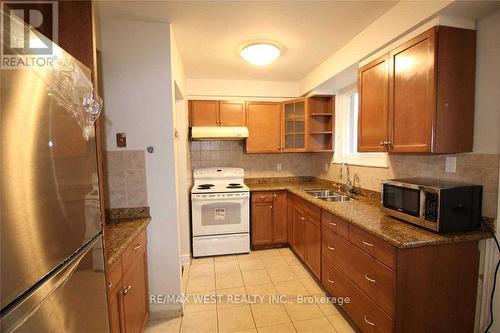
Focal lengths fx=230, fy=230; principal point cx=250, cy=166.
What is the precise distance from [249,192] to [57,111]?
8.54 feet

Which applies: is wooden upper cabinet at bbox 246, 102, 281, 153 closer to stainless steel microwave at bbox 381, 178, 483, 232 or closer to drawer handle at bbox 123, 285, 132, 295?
stainless steel microwave at bbox 381, 178, 483, 232

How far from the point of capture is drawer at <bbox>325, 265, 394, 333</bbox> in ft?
4.80

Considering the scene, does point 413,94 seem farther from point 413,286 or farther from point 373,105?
point 413,286

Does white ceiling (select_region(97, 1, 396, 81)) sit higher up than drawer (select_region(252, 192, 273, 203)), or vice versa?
white ceiling (select_region(97, 1, 396, 81))

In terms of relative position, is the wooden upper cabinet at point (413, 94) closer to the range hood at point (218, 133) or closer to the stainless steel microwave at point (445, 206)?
the stainless steel microwave at point (445, 206)

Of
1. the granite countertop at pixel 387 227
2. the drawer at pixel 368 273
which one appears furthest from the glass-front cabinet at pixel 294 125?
the drawer at pixel 368 273

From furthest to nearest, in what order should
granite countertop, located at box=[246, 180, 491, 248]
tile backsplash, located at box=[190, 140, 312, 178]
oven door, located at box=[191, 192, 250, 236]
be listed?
1. tile backsplash, located at box=[190, 140, 312, 178]
2. oven door, located at box=[191, 192, 250, 236]
3. granite countertop, located at box=[246, 180, 491, 248]

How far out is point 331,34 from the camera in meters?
2.12

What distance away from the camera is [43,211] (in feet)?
2.03

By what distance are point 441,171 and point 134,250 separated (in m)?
2.28

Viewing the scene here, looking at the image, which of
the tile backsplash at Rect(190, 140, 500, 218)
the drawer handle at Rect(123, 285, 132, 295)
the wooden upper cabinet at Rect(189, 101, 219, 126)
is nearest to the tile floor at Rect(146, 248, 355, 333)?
the drawer handle at Rect(123, 285, 132, 295)

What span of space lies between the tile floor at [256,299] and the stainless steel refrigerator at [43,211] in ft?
4.38

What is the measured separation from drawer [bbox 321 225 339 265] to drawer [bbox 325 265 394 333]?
0.09 m

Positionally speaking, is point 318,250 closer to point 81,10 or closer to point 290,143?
point 290,143
